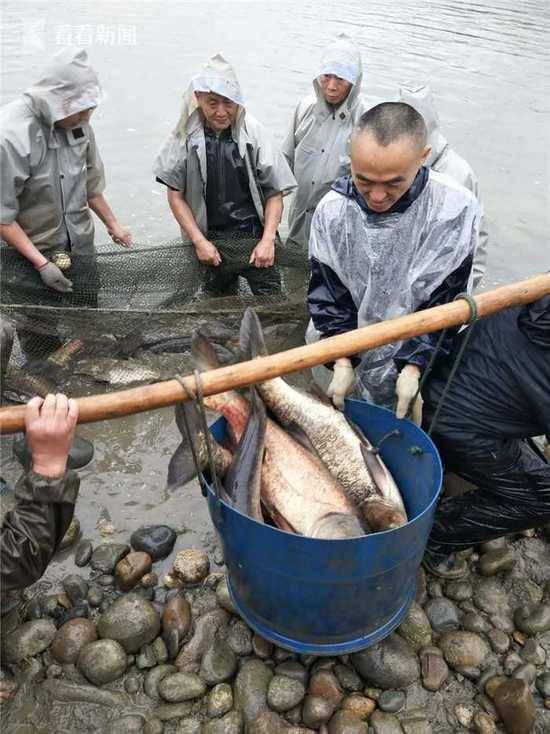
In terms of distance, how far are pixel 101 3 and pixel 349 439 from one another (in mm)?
23011

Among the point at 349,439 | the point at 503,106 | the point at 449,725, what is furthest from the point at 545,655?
the point at 503,106

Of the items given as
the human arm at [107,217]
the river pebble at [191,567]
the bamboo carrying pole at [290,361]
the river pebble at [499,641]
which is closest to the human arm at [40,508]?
the bamboo carrying pole at [290,361]

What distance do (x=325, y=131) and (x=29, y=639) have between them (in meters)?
4.65

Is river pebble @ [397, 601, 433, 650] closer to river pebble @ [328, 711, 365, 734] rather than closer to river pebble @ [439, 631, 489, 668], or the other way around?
river pebble @ [439, 631, 489, 668]

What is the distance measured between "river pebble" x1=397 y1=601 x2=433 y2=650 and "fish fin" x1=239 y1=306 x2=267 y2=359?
1.72 meters

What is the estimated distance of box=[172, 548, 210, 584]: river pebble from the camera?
3.74 metres

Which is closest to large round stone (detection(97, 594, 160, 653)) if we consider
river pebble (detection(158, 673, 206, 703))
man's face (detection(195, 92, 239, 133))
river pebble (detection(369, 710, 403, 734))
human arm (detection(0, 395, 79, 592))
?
river pebble (detection(158, 673, 206, 703))

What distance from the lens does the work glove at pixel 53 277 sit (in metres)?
4.86

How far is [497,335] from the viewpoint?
347 centimetres

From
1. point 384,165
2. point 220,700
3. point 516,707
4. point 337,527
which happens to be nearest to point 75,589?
point 220,700

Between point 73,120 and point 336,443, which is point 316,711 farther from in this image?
point 73,120

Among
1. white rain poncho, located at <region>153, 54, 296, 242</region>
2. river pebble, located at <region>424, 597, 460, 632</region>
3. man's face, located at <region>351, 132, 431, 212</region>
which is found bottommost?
river pebble, located at <region>424, 597, 460, 632</region>

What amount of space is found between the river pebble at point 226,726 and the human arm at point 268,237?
144 inches

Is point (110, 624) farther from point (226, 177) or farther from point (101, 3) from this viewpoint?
point (101, 3)
